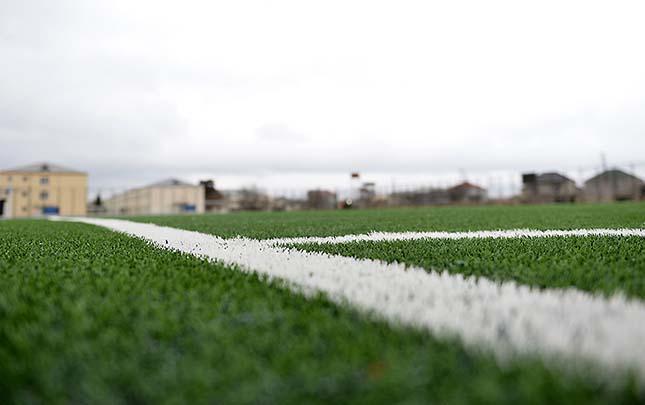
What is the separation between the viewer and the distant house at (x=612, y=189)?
34906 mm

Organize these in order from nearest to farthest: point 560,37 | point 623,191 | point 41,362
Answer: point 41,362, point 560,37, point 623,191

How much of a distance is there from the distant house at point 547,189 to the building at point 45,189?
38448 mm

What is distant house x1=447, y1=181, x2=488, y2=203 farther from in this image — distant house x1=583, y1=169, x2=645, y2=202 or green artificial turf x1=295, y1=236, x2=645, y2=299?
green artificial turf x1=295, y1=236, x2=645, y2=299

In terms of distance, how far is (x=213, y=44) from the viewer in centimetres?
1537

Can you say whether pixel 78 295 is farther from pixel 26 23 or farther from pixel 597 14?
pixel 26 23

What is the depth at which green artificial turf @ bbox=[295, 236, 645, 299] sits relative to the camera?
2.70m

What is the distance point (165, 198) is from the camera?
53.8m

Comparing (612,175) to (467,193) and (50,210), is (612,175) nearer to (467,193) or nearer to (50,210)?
(467,193)

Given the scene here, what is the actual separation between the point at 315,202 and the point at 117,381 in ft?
131

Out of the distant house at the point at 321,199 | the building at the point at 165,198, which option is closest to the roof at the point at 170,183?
the building at the point at 165,198

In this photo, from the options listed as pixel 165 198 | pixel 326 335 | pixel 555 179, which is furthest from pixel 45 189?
pixel 326 335

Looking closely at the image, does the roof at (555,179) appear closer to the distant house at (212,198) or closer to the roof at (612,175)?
the roof at (612,175)

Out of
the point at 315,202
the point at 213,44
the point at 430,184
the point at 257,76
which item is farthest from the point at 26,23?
the point at 430,184

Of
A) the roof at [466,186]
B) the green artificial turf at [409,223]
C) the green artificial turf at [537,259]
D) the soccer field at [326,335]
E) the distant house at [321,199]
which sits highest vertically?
the roof at [466,186]
